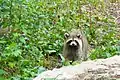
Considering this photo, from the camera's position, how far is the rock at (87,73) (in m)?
3.66

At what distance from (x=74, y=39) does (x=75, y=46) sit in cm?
18

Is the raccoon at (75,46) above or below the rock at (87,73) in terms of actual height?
above

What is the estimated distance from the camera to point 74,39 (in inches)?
283

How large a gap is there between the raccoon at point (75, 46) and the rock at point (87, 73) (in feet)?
10.6

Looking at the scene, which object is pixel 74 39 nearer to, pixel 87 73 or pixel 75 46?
pixel 75 46

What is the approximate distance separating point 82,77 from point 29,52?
3122 mm

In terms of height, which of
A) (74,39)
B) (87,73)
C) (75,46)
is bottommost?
(87,73)

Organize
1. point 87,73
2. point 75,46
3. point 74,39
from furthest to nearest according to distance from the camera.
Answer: point 75,46 < point 74,39 < point 87,73

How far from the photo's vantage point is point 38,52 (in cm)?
700

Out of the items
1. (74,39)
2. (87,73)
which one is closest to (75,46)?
(74,39)

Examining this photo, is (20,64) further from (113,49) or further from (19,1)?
(113,49)

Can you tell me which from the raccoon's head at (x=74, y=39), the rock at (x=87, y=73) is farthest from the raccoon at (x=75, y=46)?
the rock at (x=87, y=73)

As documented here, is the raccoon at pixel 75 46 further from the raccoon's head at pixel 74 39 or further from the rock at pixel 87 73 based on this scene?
the rock at pixel 87 73

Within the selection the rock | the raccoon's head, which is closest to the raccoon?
the raccoon's head
